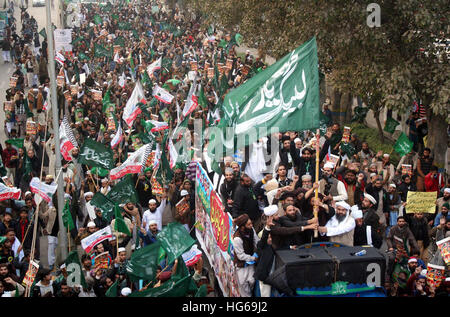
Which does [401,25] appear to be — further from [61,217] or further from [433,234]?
[61,217]

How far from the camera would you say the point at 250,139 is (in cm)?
927

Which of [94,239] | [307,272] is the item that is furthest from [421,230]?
[94,239]

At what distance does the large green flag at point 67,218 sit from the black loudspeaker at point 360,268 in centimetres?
510

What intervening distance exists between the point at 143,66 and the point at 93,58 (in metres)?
6.08

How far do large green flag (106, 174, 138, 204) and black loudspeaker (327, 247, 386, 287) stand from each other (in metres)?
4.43

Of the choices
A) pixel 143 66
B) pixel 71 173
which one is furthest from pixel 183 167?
pixel 143 66

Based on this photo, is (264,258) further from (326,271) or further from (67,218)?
(67,218)

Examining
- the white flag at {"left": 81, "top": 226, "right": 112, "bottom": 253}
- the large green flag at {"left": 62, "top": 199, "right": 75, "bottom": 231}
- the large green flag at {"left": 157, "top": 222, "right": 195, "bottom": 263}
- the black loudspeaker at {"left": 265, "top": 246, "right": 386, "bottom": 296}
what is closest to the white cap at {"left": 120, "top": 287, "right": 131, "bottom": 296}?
the large green flag at {"left": 157, "top": 222, "right": 195, "bottom": 263}

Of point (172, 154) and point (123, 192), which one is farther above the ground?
point (172, 154)

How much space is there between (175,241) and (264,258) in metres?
1.22

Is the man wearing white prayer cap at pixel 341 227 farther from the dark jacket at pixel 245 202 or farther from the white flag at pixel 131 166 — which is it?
the white flag at pixel 131 166

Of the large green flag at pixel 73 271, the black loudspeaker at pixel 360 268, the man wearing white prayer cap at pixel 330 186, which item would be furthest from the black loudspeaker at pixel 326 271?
the man wearing white prayer cap at pixel 330 186

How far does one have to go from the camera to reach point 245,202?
10.3 m

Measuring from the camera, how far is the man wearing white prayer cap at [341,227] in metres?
9.01
